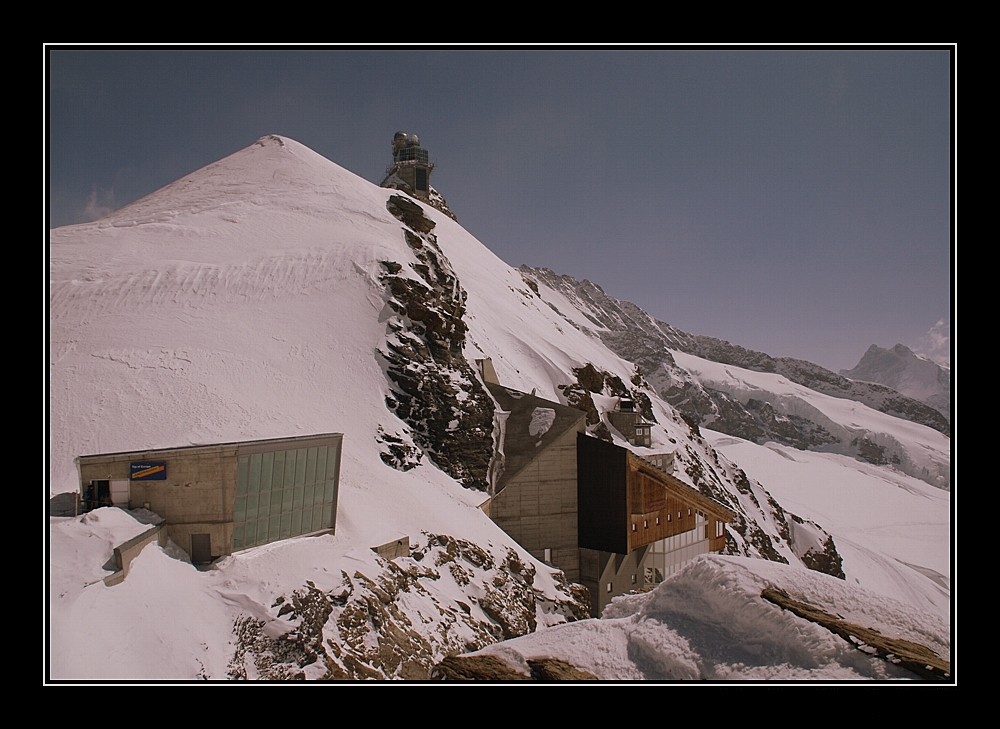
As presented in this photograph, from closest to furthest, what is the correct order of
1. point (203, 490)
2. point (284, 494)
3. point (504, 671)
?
point (504, 671) → point (203, 490) → point (284, 494)

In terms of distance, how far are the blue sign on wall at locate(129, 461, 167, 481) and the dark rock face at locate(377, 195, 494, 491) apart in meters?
14.1

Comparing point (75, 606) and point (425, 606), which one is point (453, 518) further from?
point (75, 606)

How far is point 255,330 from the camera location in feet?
116

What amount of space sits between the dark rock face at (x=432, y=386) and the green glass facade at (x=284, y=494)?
388 inches

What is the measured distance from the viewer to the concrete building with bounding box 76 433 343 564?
56.0 ft

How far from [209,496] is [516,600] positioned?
12.9 metres

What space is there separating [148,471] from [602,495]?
78.6 feet

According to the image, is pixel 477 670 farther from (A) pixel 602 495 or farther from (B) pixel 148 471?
(A) pixel 602 495

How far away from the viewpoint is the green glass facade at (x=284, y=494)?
1830 centimetres

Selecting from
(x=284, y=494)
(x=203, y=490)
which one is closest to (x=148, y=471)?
(x=203, y=490)

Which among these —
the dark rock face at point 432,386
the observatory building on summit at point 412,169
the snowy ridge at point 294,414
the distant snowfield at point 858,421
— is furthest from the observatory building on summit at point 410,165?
the distant snowfield at point 858,421

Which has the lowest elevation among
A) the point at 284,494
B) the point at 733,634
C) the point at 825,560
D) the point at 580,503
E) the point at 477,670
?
the point at 825,560

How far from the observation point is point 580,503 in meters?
36.9
